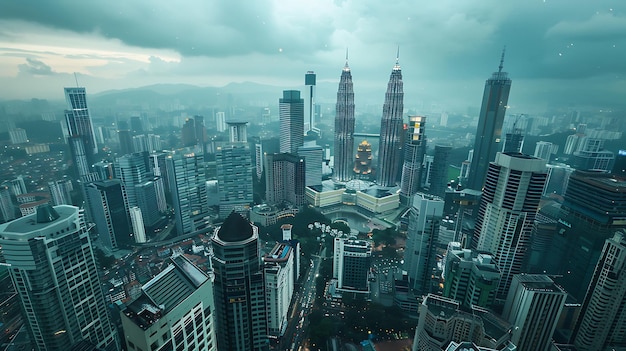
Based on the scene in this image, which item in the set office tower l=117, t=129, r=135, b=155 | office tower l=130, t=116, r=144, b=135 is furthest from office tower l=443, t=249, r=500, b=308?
office tower l=130, t=116, r=144, b=135

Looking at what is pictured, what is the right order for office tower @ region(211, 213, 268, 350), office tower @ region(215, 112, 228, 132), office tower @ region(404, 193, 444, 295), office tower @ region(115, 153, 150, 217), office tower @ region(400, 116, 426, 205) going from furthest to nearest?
office tower @ region(215, 112, 228, 132) < office tower @ region(400, 116, 426, 205) < office tower @ region(115, 153, 150, 217) < office tower @ region(404, 193, 444, 295) < office tower @ region(211, 213, 268, 350)

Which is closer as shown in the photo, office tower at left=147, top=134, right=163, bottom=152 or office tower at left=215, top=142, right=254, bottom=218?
office tower at left=215, top=142, right=254, bottom=218

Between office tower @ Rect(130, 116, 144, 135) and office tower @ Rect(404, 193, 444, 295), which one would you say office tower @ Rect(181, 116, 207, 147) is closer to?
office tower @ Rect(130, 116, 144, 135)

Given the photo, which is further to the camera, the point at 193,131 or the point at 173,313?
the point at 193,131

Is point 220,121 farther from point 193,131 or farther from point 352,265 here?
point 352,265

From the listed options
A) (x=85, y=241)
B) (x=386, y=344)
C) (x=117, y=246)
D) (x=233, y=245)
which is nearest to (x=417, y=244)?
(x=386, y=344)

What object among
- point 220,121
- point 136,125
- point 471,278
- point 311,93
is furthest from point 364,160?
point 136,125

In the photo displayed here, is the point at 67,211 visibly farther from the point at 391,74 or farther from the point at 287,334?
the point at 391,74
